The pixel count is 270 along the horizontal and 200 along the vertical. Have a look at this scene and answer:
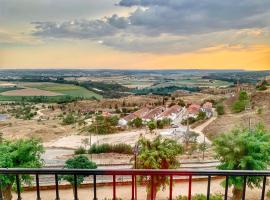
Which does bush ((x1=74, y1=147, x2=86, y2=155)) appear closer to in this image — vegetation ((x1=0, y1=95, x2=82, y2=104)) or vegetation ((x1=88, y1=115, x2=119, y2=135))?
vegetation ((x1=88, y1=115, x2=119, y2=135))

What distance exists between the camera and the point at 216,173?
69.0 inches

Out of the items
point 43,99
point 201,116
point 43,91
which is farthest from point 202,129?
point 43,99

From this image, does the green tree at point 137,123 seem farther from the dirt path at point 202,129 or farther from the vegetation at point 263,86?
the vegetation at point 263,86

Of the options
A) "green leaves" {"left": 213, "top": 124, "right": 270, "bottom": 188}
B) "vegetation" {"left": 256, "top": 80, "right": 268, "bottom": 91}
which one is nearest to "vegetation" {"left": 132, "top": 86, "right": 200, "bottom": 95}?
"vegetation" {"left": 256, "top": 80, "right": 268, "bottom": 91}

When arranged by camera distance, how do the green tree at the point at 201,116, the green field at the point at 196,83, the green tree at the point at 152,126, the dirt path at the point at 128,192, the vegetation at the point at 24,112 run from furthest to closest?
the green field at the point at 196,83 < the vegetation at the point at 24,112 < the green tree at the point at 201,116 < the green tree at the point at 152,126 < the dirt path at the point at 128,192

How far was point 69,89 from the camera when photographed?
172 feet

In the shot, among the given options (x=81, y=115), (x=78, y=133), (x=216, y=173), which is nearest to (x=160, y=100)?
(x=81, y=115)

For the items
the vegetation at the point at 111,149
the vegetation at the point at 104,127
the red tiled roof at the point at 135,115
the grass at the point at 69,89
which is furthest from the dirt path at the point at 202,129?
the grass at the point at 69,89

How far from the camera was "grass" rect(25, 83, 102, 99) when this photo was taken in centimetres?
4938

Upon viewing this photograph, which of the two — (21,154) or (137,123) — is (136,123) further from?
(21,154)

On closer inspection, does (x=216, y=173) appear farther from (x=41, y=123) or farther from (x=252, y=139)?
(x=41, y=123)

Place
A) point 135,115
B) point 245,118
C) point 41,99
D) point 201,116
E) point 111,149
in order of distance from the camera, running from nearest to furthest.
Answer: point 111,149, point 245,118, point 201,116, point 135,115, point 41,99

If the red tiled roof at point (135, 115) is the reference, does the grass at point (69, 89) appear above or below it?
above

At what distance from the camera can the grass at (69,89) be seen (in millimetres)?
49375
